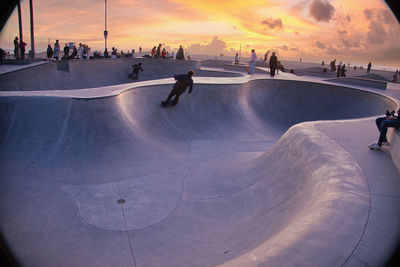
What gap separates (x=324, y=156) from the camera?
5.09 m

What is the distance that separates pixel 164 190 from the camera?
23.1 ft

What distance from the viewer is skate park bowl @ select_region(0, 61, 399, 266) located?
11.3 ft

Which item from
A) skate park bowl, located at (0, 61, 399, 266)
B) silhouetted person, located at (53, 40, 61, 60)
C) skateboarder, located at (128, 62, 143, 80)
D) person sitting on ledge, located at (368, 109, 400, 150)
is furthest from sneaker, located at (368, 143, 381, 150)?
skateboarder, located at (128, 62, 143, 80)

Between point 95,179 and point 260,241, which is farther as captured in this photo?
A: point 95,179

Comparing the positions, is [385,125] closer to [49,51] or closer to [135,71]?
[49,51]

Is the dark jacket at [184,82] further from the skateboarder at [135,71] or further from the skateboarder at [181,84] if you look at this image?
the skateboarder at [135,71]

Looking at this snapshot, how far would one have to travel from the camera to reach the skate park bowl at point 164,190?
Answer: 3436mm

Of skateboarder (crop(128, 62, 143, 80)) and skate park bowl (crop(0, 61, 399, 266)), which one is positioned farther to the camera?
skateboarder (crop(128, 62, 143, 80))

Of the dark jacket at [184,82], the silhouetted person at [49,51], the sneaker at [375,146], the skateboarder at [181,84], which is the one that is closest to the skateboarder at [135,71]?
the silhouetted person at [49,51]

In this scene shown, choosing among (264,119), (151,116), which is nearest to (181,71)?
(264,119)

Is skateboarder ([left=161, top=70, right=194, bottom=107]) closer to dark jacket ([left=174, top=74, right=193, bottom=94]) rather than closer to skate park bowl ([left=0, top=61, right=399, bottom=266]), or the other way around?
dark jacket ([left=174, top=74, right=193, bottom=94])

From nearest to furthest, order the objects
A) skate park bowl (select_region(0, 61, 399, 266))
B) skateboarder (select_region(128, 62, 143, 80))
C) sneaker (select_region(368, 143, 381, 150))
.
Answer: skate park bowl (select_region(0, 61, 399, 266)) → sneaker (select_region(368, 143, 381, 150)) → skateboarder (select_region(128, 62, 143, 80))

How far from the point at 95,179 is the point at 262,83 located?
42.1 ft

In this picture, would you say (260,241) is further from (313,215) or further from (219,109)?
(219,109)
